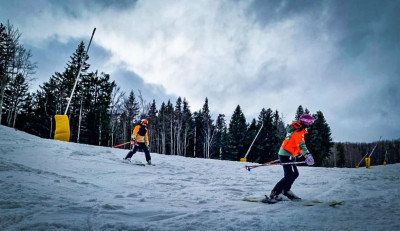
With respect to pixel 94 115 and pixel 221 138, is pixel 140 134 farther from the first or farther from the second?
pixel 221 138

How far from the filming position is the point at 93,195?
4.23 metres

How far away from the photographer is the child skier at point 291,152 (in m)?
4.75

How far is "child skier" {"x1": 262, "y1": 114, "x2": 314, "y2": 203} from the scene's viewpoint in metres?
4.75

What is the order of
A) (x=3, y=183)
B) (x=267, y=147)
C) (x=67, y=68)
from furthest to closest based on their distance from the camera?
(x=267, y=147)
(x=67, y=68)
(x=3, y=183)

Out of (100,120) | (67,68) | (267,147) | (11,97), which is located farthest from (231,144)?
(11,97)

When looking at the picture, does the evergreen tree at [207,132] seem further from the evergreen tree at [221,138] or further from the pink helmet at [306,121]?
the pink helmet at [306,121]

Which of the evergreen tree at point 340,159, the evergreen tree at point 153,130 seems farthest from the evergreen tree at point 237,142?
the evergreen tree at point 340,159

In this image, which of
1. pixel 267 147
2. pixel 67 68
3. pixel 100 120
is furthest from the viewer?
pixel 267 147

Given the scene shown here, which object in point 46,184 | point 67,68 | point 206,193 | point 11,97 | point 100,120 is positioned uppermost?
point 67,68

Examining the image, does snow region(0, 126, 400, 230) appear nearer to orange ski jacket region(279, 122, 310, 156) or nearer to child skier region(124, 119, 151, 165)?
orange ski jacket region(279, 122, 310, 156)

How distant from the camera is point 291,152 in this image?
5023 millimetres

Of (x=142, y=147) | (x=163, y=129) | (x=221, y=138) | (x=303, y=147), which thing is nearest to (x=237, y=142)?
(x=221, y=138)

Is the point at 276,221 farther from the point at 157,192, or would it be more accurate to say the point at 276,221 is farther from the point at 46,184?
the point at 46,184

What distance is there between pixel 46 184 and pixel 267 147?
43153mm
